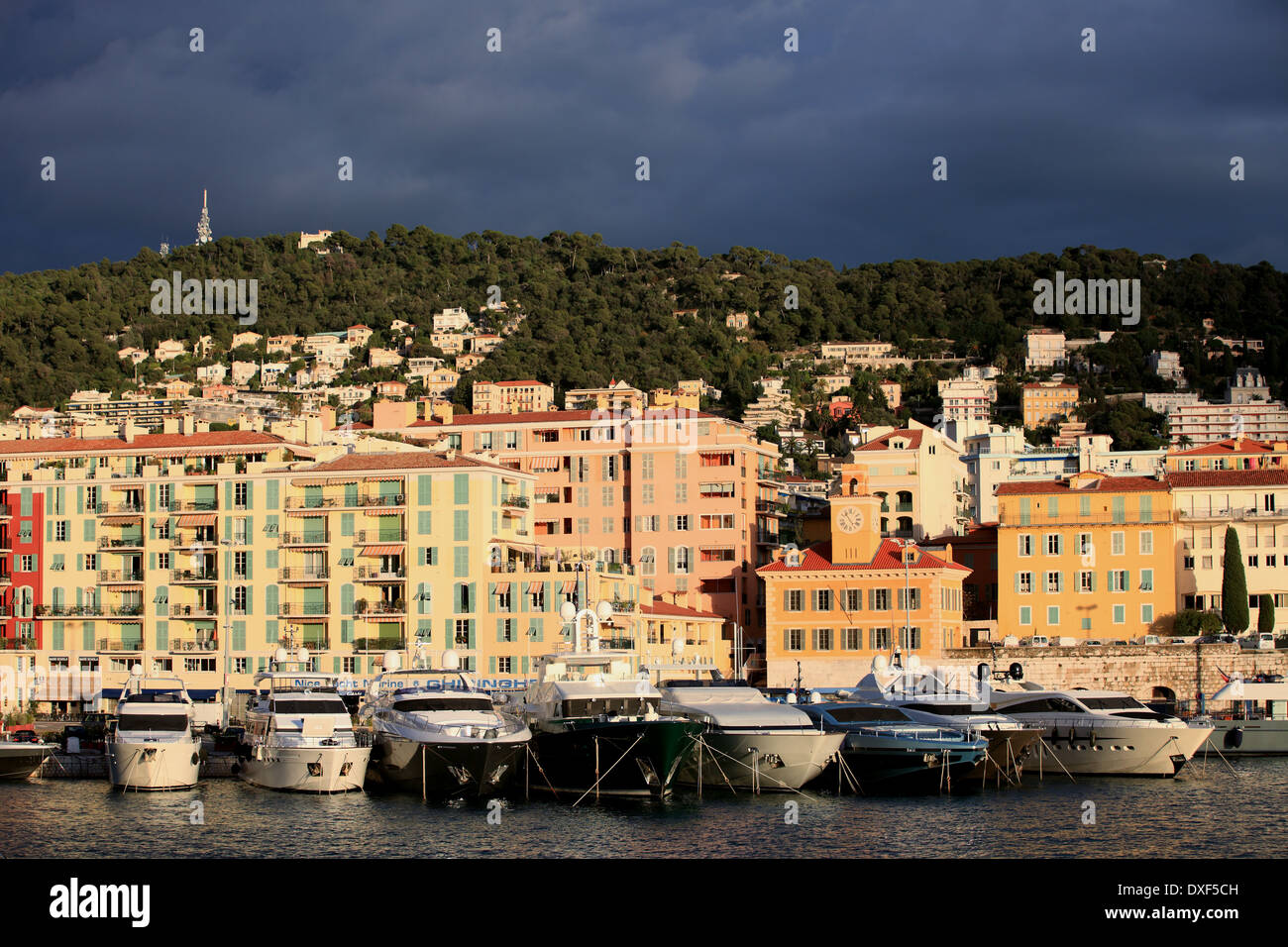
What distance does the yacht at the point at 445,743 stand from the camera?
51.6 metres

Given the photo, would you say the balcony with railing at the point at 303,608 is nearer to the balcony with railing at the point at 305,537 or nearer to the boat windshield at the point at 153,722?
the balcony with railing at the point at 305,537

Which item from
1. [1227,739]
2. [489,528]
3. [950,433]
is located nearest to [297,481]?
[489,528]

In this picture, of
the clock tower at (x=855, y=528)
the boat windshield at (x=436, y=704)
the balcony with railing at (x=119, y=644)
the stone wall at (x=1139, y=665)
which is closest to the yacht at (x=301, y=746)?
the boat windshield at (x=436, y=704)

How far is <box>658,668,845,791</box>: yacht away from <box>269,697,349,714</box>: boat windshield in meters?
12.6

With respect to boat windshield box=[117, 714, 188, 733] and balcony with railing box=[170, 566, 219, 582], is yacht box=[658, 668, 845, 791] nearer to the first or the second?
boat windshield box=[117, 714, 188, 733]

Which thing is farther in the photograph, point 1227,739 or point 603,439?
point 603,439

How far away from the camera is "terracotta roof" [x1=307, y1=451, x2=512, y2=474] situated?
283 ft

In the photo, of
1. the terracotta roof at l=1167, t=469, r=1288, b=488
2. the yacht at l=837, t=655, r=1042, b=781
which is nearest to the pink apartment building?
the terracotta roof at l=1167, t=469, r=1288, b=488

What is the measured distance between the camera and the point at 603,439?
10431 cm

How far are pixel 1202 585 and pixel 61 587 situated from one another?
65.5 metres

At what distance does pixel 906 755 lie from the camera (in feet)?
177

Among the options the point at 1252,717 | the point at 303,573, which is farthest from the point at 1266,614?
the point at 303,573

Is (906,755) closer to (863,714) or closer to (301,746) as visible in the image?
(863,714)
